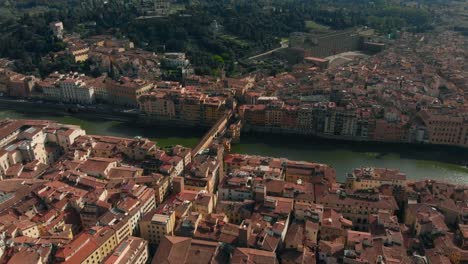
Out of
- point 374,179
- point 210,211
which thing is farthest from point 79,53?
point 374,179

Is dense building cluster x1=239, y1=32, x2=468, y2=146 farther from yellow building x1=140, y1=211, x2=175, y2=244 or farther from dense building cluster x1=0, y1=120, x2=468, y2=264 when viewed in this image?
yellow building x1=140, y1=211, x2=175, y2=244

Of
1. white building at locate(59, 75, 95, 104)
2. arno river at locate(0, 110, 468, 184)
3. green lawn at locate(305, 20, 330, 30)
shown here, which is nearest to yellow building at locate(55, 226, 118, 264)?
arno river at locate(0, 110, 468, 184)

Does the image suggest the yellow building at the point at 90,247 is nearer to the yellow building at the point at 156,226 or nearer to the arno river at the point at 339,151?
the yellow building at the point at 156,226

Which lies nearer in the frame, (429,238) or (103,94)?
(429,238)

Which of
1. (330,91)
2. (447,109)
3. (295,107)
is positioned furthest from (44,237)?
(447,109)

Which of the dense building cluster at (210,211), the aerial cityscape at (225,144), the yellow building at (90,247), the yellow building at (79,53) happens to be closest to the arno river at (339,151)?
the aerial cityscape at (225,144)

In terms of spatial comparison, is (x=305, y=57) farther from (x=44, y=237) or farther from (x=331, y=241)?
(x=44, y=237)

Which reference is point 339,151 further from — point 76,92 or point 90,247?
point 76,92
